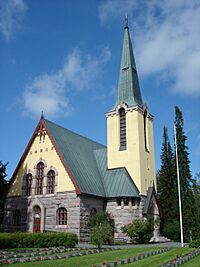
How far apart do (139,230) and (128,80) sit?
63.4 ft

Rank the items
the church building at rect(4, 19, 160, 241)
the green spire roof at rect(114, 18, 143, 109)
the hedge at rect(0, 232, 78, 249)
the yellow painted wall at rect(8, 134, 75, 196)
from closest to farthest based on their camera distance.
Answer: the hedge at rect(0, 232, 78, 249)
the church building at rect(4, 19, 160, 241)
the yellow painted wall at rect(8, 134, 75, 196)
the green spire roof at rect(114, 18, 143, 109)

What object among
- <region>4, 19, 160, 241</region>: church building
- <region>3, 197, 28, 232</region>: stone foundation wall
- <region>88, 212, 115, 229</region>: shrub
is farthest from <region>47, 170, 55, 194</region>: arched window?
<region>88, 212, 115, 229</region>: shrub

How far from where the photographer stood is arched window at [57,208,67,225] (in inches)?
1212

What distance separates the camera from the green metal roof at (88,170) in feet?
106

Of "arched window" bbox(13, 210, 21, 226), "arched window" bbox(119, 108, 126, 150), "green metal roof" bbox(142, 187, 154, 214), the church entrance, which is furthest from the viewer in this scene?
"arched window" bbox(119, 108, 126, 150)

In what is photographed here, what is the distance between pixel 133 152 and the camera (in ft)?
119

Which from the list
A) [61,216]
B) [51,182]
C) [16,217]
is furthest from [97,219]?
[16,217]

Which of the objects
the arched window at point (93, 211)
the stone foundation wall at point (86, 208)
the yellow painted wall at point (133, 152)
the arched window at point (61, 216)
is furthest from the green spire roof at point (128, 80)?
the arched window at point (61, 216)

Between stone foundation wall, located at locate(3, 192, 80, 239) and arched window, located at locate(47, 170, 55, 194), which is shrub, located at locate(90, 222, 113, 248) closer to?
stone foundation wall, located at locate(3, 192, 80, 239)

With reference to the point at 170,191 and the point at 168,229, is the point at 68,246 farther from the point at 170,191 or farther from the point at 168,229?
the point at 170,191

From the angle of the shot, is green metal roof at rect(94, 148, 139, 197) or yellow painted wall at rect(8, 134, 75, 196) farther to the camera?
green metal roof at rect(94, 148, 139, 197)

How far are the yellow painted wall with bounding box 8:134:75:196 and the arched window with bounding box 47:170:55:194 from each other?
76 cm

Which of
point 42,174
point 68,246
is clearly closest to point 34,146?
point 42,174

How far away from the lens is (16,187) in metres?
35.1
